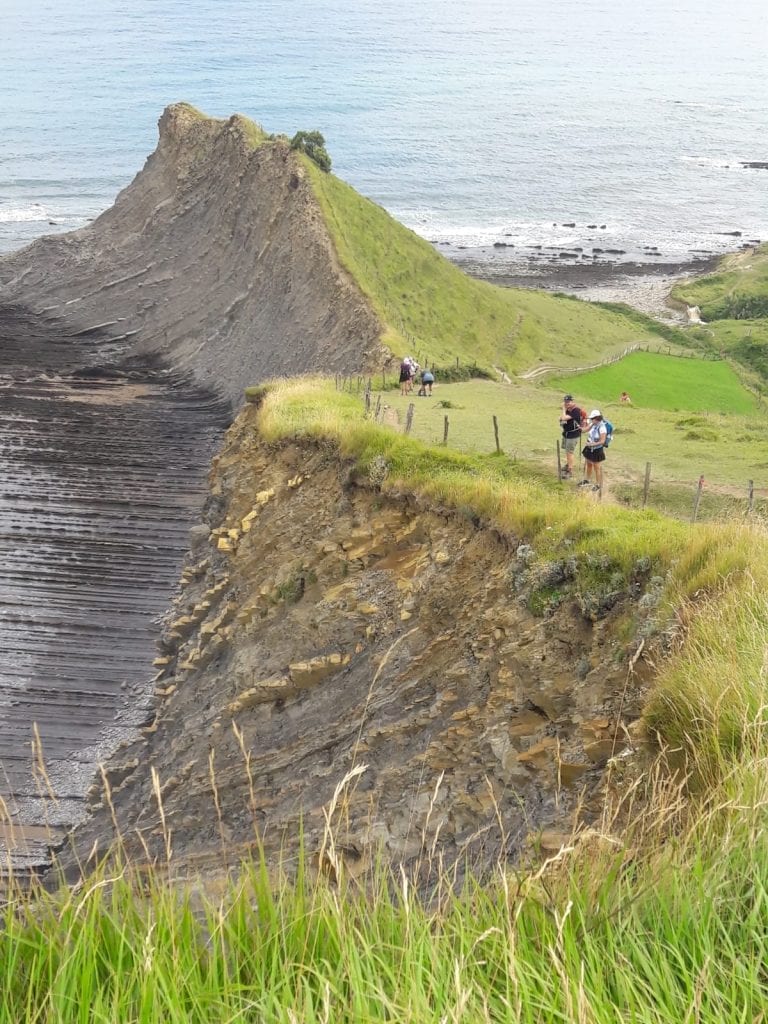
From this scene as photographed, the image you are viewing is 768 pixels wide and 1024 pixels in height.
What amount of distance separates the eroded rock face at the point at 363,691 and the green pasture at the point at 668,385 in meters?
28.0

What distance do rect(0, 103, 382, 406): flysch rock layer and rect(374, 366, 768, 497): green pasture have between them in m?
8.28

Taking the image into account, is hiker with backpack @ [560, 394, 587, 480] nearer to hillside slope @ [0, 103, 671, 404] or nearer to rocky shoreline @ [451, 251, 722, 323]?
hillside slope @ [0, 103, 671, 404]

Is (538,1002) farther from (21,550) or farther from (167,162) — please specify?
(167,162)

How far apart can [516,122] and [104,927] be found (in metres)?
188

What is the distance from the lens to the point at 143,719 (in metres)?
24.6

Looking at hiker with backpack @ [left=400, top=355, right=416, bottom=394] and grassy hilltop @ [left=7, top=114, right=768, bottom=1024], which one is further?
hiker with backpack @ [left=400, top=355, right=416, bottom=394]

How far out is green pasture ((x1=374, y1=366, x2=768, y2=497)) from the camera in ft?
78.6

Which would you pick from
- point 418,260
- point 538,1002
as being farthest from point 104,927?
point 418,260

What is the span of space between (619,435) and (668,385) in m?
27.6

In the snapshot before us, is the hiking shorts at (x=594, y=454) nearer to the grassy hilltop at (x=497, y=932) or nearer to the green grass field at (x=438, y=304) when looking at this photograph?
the grassy hilltop at (x=497, y=932)

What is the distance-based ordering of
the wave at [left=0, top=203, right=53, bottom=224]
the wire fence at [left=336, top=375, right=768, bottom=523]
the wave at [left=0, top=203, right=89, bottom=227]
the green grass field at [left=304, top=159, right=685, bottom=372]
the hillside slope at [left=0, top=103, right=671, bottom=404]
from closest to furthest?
the wire fence at [left=336, top=375, right=768, bottom=523] < the hillside slope at [left=0, top=103, right=671, bottom=404] < the green grass field at [left=304, top=159, right=685, bottom=372] < the wave at [left=0, top=203, right=89, bottom=227] < the wave at [left=0, top=203, right=53, bottom=224]

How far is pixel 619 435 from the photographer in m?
29.5

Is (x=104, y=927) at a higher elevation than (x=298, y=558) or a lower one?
higher

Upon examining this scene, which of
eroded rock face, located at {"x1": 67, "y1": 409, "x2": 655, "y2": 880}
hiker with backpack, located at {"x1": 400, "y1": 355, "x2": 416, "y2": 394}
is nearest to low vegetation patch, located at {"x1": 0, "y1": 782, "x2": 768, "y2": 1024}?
eroded rock face, located at {"x1": 67, "y1": 409, "x2": 655, "y2": 880}
